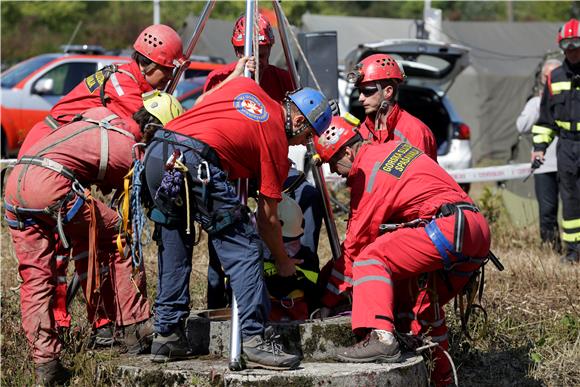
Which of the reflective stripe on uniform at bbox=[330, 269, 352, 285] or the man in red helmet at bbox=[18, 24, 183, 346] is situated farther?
the man in red helmet at bbox=[18, 24, 183, 346]

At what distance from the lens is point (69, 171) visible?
19.5ft

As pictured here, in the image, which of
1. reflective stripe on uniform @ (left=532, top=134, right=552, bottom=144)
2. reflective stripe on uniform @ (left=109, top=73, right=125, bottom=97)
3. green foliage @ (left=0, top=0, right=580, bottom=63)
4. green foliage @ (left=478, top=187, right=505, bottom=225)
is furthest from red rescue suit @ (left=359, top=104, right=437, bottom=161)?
green foliage @ (left=0, top=0, right=580, bottom=63)

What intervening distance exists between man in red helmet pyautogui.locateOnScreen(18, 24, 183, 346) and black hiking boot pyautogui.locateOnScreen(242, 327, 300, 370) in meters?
1.25

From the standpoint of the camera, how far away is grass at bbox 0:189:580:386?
6.17 metres

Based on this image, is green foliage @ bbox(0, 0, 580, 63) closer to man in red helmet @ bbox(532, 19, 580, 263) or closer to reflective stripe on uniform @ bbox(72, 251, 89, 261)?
man in red helmet @ bbox(532, 19, 580, 263)

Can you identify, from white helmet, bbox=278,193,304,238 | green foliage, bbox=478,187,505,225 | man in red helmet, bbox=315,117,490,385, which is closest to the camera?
man in red helmet, bbox=315,117,490,385

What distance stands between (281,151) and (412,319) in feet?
5.04

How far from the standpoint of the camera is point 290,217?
6.32 metres

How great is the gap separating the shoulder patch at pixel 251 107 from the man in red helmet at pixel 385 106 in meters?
1.55

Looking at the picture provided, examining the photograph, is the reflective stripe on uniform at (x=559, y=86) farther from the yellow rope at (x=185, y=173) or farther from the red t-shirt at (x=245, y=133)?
the yellow rope at (x=185, y=173)

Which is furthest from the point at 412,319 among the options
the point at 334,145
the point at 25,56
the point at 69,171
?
the point at 25,56

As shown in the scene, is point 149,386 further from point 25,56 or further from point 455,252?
point 25,56

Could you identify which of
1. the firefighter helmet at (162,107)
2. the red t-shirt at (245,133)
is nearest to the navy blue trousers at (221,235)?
the red t-shirt at (245,133)

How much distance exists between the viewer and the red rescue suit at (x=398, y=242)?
18.6 feet
